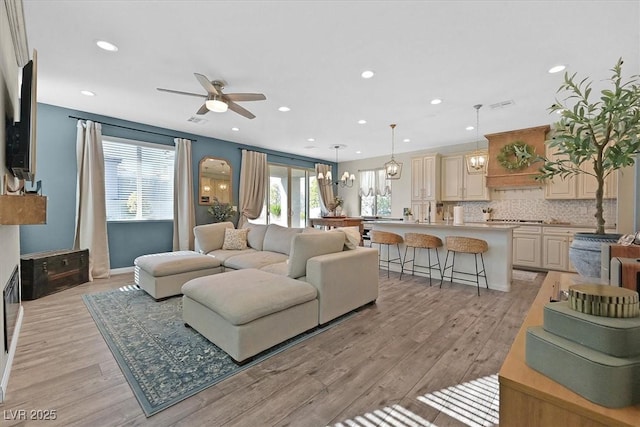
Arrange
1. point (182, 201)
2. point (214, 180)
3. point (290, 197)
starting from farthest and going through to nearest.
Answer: point (290, 197)
point (214, 180)
point (182, 201)

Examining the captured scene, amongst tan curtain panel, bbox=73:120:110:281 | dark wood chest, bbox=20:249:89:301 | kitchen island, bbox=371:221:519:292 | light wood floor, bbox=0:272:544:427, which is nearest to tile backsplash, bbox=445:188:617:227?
kitchen island, bbox=371:221:519:292

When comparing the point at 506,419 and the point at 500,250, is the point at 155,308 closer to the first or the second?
the point at 506,419

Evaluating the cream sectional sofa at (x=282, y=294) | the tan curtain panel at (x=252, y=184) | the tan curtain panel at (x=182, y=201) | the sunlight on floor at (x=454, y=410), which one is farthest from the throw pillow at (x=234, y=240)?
the sunlight on floor at (x=454, y=410)

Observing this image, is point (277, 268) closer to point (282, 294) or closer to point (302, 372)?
point (282, 294)

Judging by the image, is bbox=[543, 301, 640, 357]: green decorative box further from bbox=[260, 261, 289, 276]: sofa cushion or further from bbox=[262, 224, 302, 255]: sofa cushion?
bbox=[262, 224, 302, 255]: sofa cushion

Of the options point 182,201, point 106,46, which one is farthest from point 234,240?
point 106,46

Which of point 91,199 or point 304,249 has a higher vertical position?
point 91,199

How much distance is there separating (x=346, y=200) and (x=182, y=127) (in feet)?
17.5

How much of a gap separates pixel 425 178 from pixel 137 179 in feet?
20.3

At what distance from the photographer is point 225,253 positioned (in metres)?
4.27

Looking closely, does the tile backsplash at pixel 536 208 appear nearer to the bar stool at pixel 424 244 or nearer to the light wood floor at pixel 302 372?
the bar stool at pixel 424 244

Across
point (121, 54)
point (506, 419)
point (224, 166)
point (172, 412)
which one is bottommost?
point (172, 412)

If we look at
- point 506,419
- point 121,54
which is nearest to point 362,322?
point 506,419

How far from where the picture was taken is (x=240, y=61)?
2855 mm
